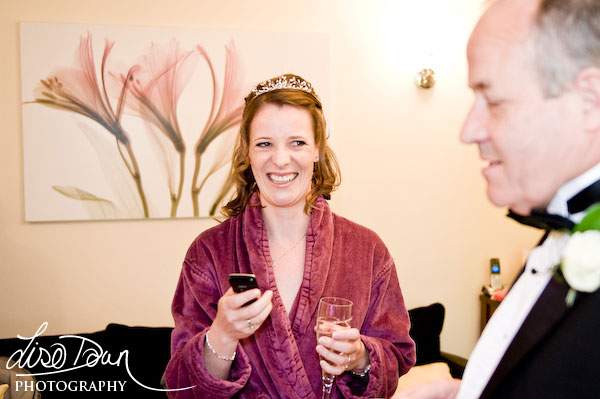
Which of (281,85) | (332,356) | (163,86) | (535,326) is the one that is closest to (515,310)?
(535,326)

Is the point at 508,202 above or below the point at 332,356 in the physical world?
above

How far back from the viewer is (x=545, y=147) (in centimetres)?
85

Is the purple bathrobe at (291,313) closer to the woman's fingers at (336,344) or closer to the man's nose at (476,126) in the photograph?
the woman's fingers at (336,344)

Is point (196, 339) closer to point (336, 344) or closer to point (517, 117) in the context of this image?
point (336, 344)

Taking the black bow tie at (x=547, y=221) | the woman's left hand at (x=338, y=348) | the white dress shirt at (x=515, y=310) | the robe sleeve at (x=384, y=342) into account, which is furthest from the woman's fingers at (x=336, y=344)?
the black bow tie at (x=547, y=221)

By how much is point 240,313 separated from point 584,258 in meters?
0.96

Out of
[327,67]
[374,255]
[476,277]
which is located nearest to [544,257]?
[374,255]

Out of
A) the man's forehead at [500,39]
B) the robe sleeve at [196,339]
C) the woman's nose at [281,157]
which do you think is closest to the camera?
the man's forehead at [500,39]

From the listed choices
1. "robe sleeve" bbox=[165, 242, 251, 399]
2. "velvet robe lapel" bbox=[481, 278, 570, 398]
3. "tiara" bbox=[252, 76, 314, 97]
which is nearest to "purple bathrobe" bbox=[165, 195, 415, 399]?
"robe sleeve" bbox=[165, 242, 251, 399]

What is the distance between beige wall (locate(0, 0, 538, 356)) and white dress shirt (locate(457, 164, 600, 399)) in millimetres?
2456

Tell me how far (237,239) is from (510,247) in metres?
2.62

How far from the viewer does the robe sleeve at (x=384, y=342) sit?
164 cm

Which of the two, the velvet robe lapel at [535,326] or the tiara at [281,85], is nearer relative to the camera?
the velvet robe lapel at [535,326]

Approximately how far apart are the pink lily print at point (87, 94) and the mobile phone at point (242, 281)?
2.00 m
